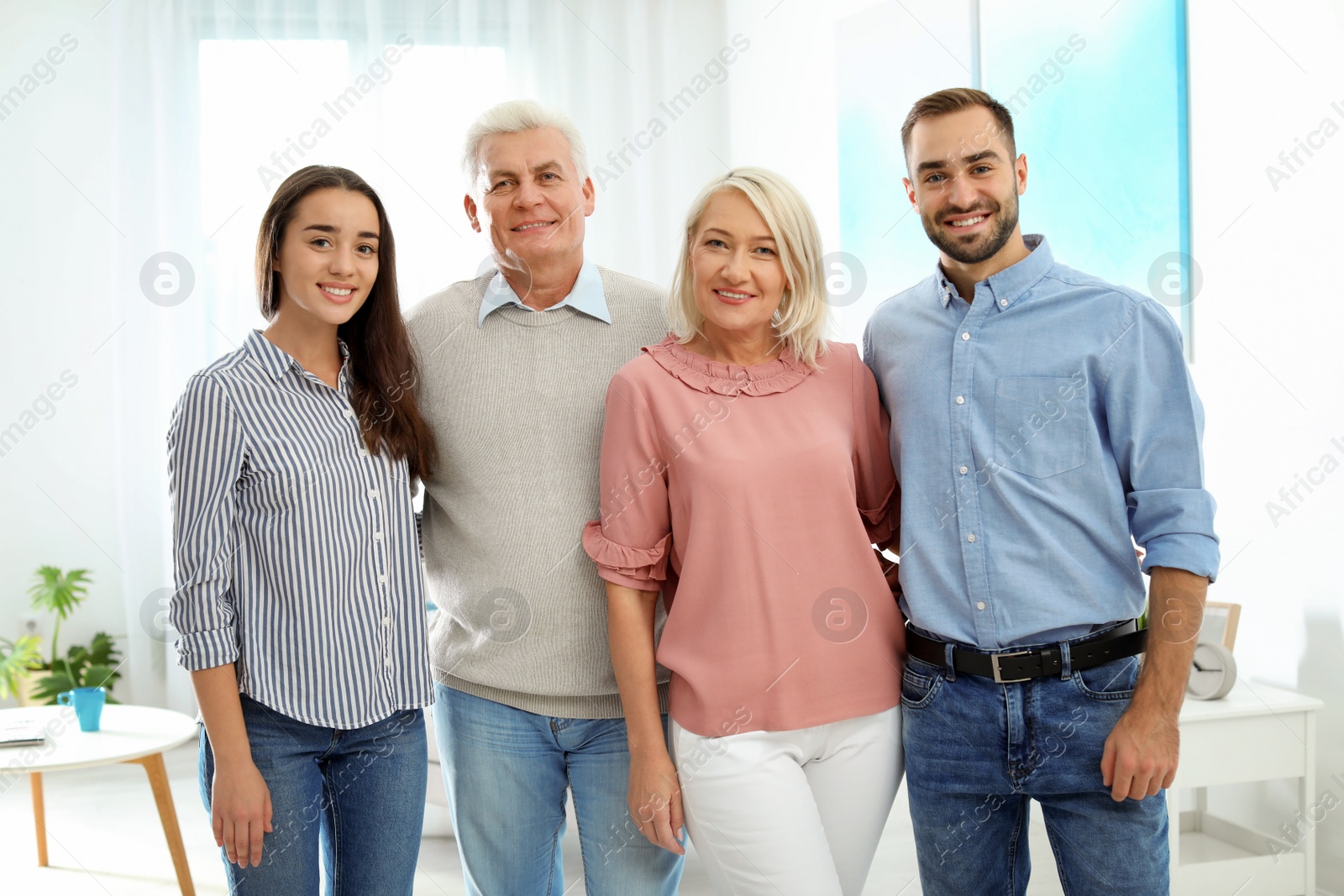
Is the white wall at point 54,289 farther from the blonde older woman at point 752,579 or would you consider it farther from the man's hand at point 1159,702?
the man's hand at point 1159,702

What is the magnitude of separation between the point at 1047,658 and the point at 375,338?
3.38 feet

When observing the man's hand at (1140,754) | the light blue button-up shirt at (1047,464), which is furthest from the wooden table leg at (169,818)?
the man's hand at (1140,754)

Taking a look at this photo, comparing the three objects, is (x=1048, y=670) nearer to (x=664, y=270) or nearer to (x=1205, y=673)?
(x=1205, y=673)

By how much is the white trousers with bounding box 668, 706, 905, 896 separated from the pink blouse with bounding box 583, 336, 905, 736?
3cm

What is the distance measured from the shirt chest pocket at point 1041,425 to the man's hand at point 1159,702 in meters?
0.19

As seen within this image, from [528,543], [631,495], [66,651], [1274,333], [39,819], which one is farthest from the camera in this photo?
[66,651]

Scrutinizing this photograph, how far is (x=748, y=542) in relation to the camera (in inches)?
52.3

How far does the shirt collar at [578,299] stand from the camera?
157cm

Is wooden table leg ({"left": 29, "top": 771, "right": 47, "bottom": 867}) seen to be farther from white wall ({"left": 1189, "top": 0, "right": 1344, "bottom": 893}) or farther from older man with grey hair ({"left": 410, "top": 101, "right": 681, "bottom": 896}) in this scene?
white wall ({"left": 1189, "top": 0, "right": 1344, "bottom": 893})

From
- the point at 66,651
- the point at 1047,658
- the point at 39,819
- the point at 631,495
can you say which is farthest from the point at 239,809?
the point at 66,651

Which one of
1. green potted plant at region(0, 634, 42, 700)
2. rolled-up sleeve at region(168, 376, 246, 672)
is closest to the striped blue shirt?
rolled-up sleeve at region(168, 376, 246, 672)

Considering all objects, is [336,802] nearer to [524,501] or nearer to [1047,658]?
[524,501]

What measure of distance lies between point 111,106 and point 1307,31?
13.9 feet

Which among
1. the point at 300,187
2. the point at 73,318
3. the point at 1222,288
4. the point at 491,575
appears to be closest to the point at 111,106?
the point at 73,318
